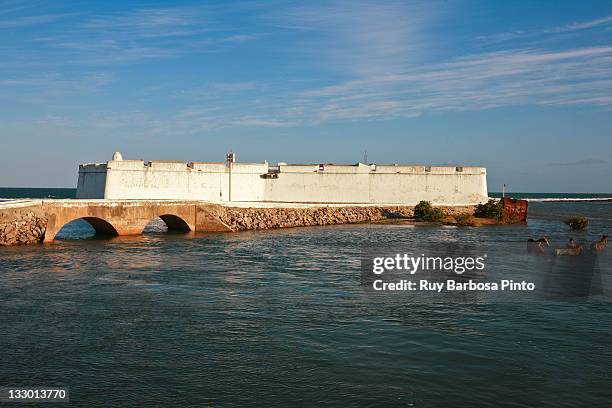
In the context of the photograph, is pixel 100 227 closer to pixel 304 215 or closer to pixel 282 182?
pixel 304 215

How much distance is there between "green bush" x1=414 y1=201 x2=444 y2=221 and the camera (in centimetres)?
5925

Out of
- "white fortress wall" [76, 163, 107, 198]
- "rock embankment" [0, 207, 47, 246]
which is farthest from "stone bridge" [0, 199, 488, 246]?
"white fortress wall" [76, 163, 107, 198]

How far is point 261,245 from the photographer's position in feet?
124

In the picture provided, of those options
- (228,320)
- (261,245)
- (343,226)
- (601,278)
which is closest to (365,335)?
(228,320)

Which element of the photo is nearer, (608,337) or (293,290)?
(608,337)

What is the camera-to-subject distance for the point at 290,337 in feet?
51.6

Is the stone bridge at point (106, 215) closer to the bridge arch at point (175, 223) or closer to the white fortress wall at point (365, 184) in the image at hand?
the bridge arch at point (175, 223)

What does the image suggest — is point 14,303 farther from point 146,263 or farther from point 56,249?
point 56,249

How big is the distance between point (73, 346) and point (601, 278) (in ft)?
71.8

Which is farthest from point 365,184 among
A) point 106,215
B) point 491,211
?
point 106,215

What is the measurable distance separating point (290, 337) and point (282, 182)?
48.0 m

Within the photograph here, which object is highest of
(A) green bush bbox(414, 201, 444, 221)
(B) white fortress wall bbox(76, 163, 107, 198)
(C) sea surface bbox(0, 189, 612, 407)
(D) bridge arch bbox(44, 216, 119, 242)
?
(B) white fortress wall bbox(76, 163, 107, 198)

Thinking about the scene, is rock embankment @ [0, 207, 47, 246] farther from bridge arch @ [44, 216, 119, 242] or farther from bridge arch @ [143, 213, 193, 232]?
bridge arch @ [143, 213, 193, 232]

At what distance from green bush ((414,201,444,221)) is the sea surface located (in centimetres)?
3040
